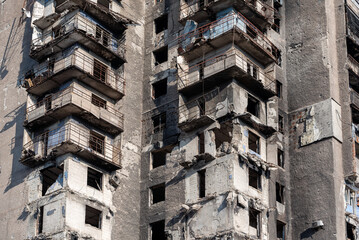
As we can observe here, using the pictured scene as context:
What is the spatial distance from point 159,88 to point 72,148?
969 centimetres

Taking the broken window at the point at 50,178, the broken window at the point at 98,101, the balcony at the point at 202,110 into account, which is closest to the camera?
the balcony at the point at 202,110

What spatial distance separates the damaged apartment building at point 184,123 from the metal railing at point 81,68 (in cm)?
11

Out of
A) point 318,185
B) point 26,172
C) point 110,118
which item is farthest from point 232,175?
point 26,172

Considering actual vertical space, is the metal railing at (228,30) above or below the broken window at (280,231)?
above

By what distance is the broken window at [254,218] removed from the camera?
162ft

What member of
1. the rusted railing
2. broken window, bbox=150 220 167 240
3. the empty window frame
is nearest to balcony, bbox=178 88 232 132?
the rusted railing

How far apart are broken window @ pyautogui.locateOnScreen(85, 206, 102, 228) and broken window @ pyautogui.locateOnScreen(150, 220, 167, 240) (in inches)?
149

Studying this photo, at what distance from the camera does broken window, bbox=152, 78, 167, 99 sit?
2240 inches

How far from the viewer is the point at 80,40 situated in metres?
54.5

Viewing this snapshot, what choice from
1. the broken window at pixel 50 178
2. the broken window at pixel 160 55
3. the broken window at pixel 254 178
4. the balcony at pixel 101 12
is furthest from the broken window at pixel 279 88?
the broken window at pixel 50 178

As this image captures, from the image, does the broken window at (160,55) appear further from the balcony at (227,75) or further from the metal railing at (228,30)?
the balcony at (227,75)

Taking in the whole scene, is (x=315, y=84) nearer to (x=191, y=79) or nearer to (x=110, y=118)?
(x=191, y=79)

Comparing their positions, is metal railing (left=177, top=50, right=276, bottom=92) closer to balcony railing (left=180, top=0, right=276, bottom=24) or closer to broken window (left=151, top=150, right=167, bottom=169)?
balcony railing (left=180, top=0, right=276, bottom=24)

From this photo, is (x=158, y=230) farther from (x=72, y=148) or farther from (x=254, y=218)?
(x=72, y=148)
